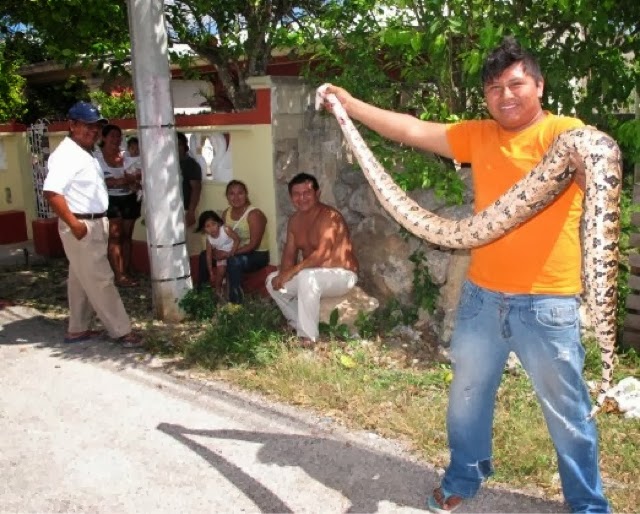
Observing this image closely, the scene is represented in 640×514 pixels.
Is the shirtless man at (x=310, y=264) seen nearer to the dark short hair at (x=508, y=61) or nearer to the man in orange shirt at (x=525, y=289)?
the man in orange shirt at (x=525, y=289)

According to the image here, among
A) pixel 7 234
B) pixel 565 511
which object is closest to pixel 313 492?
pixel 565 511

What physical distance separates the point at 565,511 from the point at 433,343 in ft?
7.93

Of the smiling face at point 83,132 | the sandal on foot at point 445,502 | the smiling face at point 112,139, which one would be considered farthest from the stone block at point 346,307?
the smiling face at point 112,139

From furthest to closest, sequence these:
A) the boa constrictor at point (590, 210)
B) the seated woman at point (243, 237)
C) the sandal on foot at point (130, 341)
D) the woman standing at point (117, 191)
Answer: the woman standing at point (117, 191)
the seated woman at point (243, 237)
the sandal on foot at point (130, 341)
the boa constrictor at point (590, 210)

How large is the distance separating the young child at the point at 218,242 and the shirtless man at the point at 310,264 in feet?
3.27

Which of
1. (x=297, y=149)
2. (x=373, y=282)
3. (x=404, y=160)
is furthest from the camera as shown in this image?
(x=297, y=149)

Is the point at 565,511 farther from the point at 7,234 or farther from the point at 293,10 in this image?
the point at 7,234

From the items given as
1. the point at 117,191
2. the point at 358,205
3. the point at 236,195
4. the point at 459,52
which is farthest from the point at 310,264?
the point at 117,191

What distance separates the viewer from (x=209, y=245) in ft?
23.7

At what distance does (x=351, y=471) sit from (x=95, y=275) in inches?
123

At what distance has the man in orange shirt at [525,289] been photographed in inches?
118

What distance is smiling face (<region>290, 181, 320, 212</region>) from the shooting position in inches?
238

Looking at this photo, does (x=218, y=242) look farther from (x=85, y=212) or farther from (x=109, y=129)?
(x=109, y=129)

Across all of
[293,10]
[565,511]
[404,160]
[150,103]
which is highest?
[293,10]
